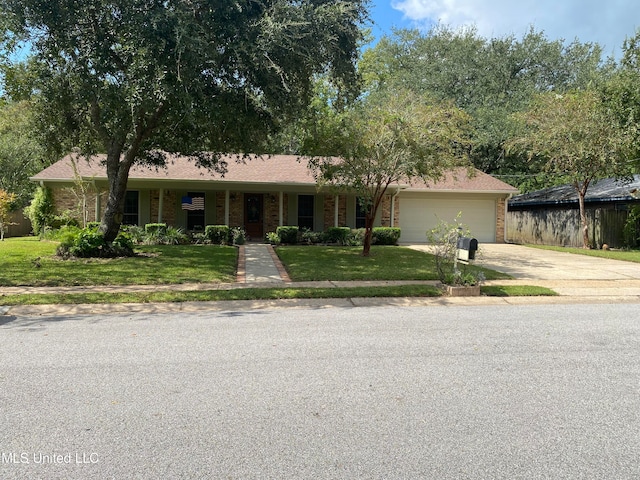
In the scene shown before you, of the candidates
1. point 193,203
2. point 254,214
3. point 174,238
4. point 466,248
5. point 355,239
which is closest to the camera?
point 466,248

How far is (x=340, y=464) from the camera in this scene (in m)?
2.83

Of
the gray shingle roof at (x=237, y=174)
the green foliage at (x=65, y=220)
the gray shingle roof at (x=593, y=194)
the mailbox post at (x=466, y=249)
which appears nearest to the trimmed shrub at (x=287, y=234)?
the gray shingle roof at (x=237, y=174)

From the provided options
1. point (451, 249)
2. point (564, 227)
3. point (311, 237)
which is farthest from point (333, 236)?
point (564, 227)

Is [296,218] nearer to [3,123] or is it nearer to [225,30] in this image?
[225,30]

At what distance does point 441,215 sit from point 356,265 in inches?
430

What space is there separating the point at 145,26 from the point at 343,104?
229 inches

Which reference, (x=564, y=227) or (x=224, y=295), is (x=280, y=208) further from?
(x=564, y=227)

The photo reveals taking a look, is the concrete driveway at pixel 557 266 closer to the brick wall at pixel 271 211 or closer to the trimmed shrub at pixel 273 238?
the trimmed shrub at pixel 273 238

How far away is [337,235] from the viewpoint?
19.5 meters

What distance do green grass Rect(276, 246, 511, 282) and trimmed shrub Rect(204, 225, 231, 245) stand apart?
9.81 feet

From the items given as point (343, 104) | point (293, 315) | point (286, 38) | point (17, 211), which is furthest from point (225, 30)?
point (17, 211)

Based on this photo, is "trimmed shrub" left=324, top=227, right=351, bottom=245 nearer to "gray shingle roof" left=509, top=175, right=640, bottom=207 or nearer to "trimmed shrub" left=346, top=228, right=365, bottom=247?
"trimmed shrub" left=346, top=228, right=365, bottom=247

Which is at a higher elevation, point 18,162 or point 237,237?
point 18,162

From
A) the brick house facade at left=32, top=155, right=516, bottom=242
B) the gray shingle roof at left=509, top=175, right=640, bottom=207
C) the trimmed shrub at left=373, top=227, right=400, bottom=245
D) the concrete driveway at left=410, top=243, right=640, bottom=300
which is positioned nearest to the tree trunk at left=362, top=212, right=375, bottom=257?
the concrete driveway at left=410, top=243, right=640, bottom=300
